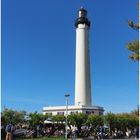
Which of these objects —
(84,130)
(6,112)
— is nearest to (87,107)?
(6,112)

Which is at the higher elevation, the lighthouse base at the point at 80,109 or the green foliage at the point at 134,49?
the green foliage at the point at 134,49

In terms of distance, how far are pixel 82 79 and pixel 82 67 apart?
224cm

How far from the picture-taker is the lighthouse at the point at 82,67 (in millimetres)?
80438

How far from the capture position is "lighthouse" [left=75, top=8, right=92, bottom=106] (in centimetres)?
8044

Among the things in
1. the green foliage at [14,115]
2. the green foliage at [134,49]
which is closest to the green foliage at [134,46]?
the green foliage at [134,49]

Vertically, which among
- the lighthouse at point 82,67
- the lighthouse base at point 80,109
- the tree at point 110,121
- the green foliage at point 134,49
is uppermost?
the lighthouse at point 82,67

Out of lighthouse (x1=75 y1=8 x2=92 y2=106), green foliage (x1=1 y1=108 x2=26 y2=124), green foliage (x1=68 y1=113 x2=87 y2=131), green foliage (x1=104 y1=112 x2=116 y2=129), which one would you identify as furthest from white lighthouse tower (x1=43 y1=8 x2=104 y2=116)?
green foliage (x1=68 y1=113 x2=87 y2=131)

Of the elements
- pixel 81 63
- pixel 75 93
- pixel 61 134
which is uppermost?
pixel 81 63

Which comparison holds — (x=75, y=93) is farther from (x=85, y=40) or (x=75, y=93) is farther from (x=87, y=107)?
(x=85, y=40)

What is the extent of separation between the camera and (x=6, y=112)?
2311 inches

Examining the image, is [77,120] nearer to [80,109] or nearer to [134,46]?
[80,109]

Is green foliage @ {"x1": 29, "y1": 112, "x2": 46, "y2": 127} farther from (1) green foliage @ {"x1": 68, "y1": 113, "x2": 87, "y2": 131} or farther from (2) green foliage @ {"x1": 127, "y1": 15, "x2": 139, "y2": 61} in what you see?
(2) green foliage @ {"x1": 127, "y1": 15, "x2": 139, "y2": 61}

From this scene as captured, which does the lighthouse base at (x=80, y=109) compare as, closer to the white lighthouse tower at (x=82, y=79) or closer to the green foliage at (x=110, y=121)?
the white lighthouse tower at (x=82, y=79)

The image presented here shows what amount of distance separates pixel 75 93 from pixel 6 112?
24.9m
